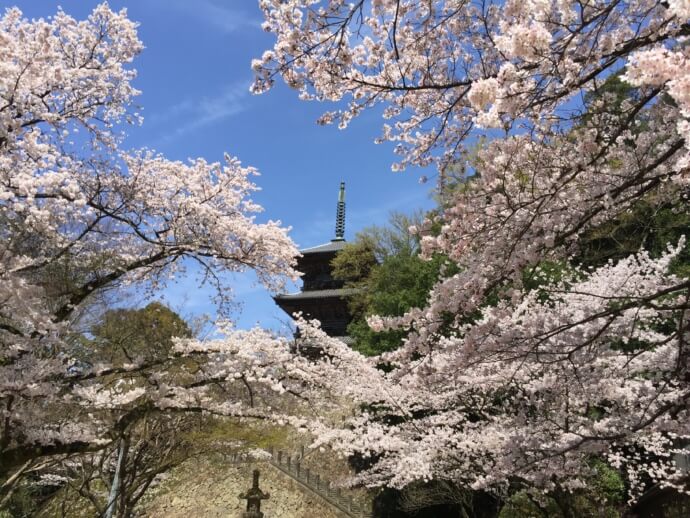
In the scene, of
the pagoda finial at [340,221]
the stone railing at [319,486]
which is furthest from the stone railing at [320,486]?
the pagoda finial at [340,221]

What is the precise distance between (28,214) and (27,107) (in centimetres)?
102

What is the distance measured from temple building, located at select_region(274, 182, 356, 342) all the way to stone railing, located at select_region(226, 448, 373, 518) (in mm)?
7070

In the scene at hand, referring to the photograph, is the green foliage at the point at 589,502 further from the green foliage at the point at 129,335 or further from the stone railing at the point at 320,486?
the green foliage at the point at 129,335

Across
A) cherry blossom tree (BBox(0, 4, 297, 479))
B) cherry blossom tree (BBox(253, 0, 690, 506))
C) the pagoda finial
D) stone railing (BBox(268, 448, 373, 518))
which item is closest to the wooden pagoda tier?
the pagoda finial

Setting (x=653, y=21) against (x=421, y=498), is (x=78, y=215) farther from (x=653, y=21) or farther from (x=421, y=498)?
(x=421, y=498)

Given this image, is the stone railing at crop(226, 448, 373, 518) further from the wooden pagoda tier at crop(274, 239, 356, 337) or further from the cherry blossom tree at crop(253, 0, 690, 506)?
the cherry blossom tree at crop(253, 0, 690, 506)

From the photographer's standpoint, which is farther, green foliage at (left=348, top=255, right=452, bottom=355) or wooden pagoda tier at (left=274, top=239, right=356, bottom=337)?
wooden pagoda tier at (left=274, top=239, right=356, bottom=337)

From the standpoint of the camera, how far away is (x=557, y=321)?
21.9 feet

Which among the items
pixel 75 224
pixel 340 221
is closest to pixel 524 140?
pixel 75 224

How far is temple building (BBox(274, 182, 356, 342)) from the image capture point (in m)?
24.8

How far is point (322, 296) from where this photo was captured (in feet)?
81.1

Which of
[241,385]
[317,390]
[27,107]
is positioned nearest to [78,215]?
[27,107]

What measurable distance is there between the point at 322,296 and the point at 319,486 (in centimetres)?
1027

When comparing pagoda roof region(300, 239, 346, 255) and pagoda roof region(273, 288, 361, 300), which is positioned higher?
pagoda roof region(300, 239, 346, 255)
